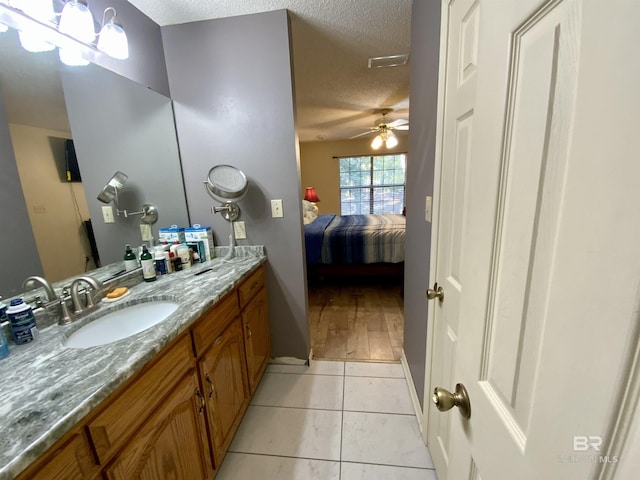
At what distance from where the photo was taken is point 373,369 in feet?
6.21

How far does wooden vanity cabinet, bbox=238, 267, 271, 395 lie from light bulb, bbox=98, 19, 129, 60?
1.35m

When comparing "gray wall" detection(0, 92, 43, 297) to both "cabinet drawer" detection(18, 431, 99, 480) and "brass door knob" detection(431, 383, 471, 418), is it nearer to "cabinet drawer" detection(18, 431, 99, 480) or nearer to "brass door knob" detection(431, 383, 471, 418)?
"cabinet drawer" detection(18, 431, 99, 480)

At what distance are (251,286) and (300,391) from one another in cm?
78

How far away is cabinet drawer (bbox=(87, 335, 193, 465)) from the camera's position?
657 mm

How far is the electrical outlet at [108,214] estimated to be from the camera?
4.34ft

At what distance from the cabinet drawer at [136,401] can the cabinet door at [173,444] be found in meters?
0.04

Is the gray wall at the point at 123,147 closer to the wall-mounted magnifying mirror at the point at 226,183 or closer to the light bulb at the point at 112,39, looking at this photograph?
the light bulb at the point at 112,39

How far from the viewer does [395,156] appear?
18.5ft

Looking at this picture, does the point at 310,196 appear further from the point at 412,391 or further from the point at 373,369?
the point at 412,391

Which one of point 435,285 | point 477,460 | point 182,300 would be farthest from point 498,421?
point 182,300

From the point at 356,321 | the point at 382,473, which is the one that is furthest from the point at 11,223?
the point at 356,321

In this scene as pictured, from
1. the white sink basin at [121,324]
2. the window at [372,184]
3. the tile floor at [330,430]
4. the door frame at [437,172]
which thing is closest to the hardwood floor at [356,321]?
the tile floor at [330,430]

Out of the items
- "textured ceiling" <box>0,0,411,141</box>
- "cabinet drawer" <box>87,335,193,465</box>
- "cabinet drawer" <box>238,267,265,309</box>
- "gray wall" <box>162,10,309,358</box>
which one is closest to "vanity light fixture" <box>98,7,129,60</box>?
"textured ceiling" <box>0,0,411,141</box>

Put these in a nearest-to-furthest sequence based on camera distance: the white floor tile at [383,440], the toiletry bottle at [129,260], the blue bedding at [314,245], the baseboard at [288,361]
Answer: the white floor tile at [383,440]
the toiletry bottle at [129,260]
the baseboard at [288,361]
the blue bedding at [314,245]
